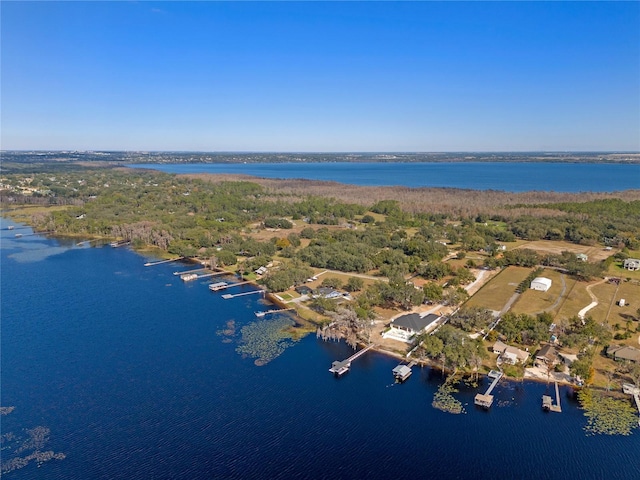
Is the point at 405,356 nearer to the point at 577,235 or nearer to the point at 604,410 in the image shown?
the point at 604,410

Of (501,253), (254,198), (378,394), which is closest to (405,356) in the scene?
(378,394)

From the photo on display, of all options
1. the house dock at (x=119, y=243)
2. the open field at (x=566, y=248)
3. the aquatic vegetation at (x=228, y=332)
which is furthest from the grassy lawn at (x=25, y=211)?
the open field at (x=566, y=248)

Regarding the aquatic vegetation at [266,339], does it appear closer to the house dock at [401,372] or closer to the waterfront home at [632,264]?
the house dock at [401,372]

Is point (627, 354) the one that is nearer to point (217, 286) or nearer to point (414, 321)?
point (414, 321)

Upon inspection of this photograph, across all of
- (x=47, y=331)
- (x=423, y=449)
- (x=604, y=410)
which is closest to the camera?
(x=423, y=449)

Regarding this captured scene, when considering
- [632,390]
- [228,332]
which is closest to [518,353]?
[632,390]

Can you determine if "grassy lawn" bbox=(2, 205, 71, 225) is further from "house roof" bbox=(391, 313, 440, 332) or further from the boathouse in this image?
the boathouse

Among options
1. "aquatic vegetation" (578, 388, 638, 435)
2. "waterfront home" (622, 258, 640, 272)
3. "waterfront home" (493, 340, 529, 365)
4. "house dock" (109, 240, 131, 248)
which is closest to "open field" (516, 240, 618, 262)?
"waterfront home" (622, 258, 640, 272)
